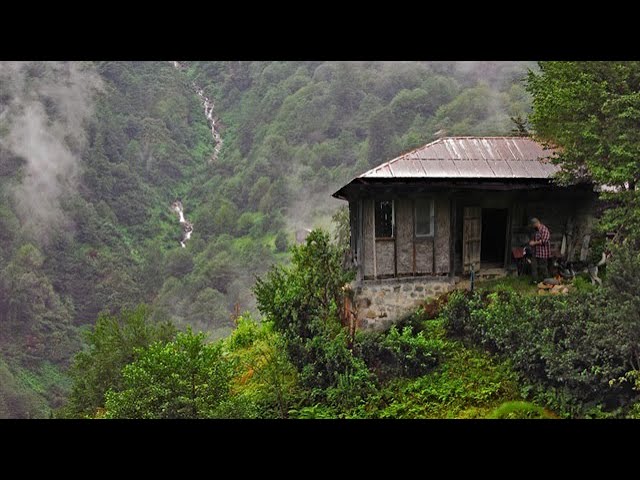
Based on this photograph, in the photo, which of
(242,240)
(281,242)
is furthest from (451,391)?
(242,240)

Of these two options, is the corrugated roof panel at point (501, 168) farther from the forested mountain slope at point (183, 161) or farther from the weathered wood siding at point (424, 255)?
the forested mountain slope at point (183, 161)

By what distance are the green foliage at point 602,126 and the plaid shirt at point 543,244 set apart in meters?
1.02

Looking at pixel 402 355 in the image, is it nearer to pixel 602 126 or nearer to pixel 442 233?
pixel 442 233

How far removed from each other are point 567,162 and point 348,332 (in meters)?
4.57

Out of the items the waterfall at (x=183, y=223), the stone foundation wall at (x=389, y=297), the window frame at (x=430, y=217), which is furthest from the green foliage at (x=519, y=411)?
the waterfall at (x=183, y=223)

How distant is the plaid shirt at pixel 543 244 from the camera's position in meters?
11.0

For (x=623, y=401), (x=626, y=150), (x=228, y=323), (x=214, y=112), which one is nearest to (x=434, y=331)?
(x=623, y=401)

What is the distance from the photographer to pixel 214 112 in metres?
51.2

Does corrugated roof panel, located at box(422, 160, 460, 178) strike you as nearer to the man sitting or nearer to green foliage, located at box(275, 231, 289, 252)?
the man sitting

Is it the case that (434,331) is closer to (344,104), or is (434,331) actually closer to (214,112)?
(344,104)

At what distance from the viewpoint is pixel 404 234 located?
36.3ft

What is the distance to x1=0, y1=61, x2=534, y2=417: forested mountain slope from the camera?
3541cm

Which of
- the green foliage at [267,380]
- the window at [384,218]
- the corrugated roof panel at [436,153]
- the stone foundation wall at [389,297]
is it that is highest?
the corrugated roof panel at [436,153]

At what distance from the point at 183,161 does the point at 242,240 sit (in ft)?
31.7
